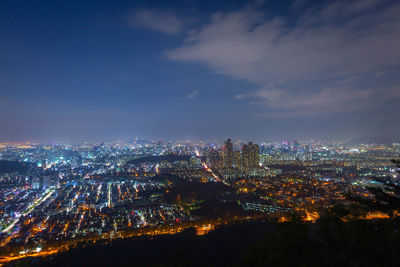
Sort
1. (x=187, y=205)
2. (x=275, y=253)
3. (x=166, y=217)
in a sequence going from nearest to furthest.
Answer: (x=275, y=253) < (x=166, y=217) < (x=187, y=205)

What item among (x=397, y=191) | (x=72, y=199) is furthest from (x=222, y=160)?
(x=397, y=191)

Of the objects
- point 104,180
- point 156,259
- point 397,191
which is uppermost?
point 397,191

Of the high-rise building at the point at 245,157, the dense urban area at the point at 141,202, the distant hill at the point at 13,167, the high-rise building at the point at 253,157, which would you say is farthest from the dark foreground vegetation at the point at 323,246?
the distant hill at the point at 13,167

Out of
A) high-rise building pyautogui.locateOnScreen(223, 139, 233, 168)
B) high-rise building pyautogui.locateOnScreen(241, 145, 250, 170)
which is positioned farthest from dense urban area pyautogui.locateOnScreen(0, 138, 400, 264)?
high-rise building pyautogui.locateOnScreen(223, 139, 233, 168)

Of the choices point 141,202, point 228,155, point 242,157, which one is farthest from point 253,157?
point 141,202

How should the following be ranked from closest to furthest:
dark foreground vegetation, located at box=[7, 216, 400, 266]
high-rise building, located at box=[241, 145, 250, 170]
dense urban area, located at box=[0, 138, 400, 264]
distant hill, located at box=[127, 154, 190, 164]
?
1. dark foreground vegetation, located at box=[7, 216, 400, 266]
2. dense urban area, located at box=[0, 138, 400, 264]
3. high-rise building, located at box=[241, 145, 250, 170]
4. distant hill, located at box=[127, 154, 190, 164]

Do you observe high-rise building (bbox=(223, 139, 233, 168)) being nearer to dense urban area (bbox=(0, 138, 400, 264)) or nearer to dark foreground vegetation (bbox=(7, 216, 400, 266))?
dense urban area (bbox=(0, 138, 400, 264))

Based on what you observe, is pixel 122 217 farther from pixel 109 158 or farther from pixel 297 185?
pixel 109 158

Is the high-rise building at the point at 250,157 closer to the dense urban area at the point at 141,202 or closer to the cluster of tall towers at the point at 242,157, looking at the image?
the cluster of tall towers at the point at 242,157
